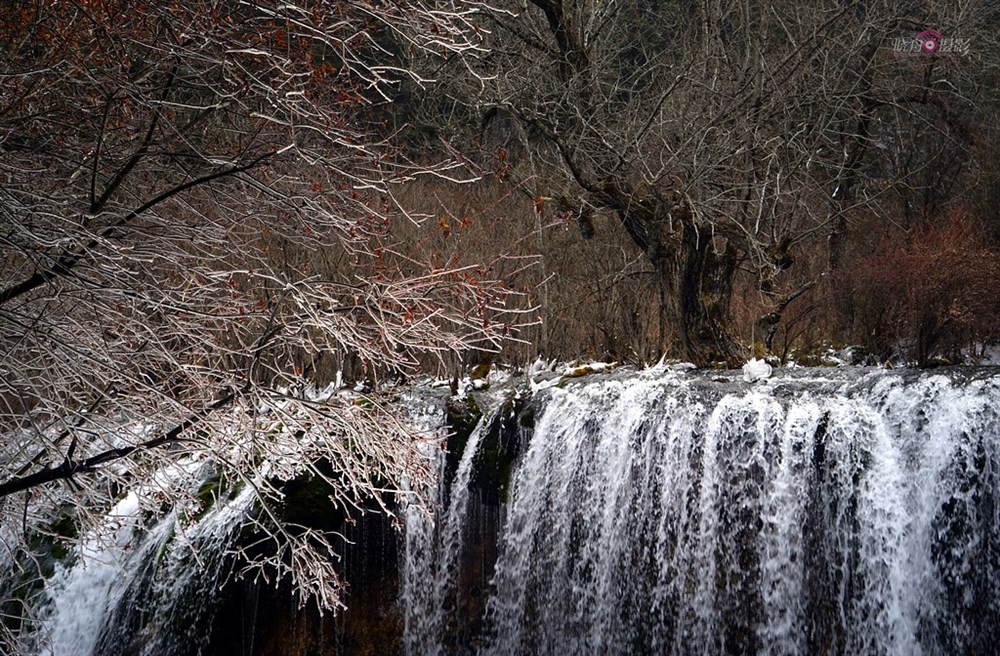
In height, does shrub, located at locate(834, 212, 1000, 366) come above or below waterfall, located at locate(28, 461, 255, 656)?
above

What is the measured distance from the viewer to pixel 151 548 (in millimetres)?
7609

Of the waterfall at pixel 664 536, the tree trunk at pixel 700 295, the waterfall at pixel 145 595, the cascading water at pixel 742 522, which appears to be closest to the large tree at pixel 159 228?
the waterfall at pixel 664 536

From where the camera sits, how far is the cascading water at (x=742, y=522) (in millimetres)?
6027

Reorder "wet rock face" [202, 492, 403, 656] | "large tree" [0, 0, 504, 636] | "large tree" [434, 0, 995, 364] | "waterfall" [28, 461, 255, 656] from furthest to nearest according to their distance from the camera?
"large tree" [434, 0, 995, 364] → "wet rock face" [202, 492, 403, 656] → "waterfall" [28, 461, 255, 656] → "large tree" [0, 0, 504, 636]

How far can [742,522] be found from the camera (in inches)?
267

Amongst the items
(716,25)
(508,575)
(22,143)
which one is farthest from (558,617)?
(716,25)

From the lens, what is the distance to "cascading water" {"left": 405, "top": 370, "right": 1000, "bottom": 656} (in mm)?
6027

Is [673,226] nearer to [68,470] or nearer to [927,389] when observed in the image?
[927,389]

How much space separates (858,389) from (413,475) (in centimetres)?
393

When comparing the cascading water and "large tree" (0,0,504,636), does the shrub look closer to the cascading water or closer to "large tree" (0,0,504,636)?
the cascading water

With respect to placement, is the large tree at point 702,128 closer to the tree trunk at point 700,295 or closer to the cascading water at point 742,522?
the tree trunk at point 700,295

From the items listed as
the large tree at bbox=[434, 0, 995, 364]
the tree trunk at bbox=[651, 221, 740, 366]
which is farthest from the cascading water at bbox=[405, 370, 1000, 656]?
the large tree at bbox=[434, 0, 995, 364]

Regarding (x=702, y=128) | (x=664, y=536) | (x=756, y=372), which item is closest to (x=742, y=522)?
(x=664, y=536)

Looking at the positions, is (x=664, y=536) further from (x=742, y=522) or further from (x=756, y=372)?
(x=756, y=372)
